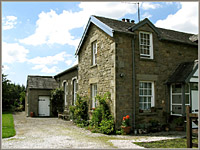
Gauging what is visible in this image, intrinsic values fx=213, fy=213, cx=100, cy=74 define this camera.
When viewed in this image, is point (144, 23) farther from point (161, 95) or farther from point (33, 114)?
point (33, 114)

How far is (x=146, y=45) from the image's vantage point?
501 inches

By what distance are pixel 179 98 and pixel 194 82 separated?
51.2 inches

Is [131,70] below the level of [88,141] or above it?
above

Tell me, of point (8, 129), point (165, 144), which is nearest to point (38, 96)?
point (8, 129)

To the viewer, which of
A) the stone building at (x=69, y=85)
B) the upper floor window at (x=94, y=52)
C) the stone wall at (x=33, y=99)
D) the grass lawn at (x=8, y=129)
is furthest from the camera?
the stone wall at (x=33, y=99)

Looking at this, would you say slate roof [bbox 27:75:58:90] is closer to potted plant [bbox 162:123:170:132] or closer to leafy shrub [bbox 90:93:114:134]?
leafy shrub [bbox 90:93:114:134]

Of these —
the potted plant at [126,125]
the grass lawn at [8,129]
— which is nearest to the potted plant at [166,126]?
the potted plant at [126,125]

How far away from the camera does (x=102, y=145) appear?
8383 mm

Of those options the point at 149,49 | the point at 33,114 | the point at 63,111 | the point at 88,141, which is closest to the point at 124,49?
the point at 149,49

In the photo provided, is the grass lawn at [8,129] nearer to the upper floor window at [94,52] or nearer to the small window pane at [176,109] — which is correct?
the upper floor window at [94,52]

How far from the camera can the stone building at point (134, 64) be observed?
1169 cm

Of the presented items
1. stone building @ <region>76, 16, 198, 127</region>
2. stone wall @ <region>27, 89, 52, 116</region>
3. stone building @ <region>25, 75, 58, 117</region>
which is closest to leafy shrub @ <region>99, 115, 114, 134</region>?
stone building @ <region>76, 16, 198, 127</region>

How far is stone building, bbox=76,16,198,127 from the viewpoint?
11.7m

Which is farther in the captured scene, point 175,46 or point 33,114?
point 33,114
